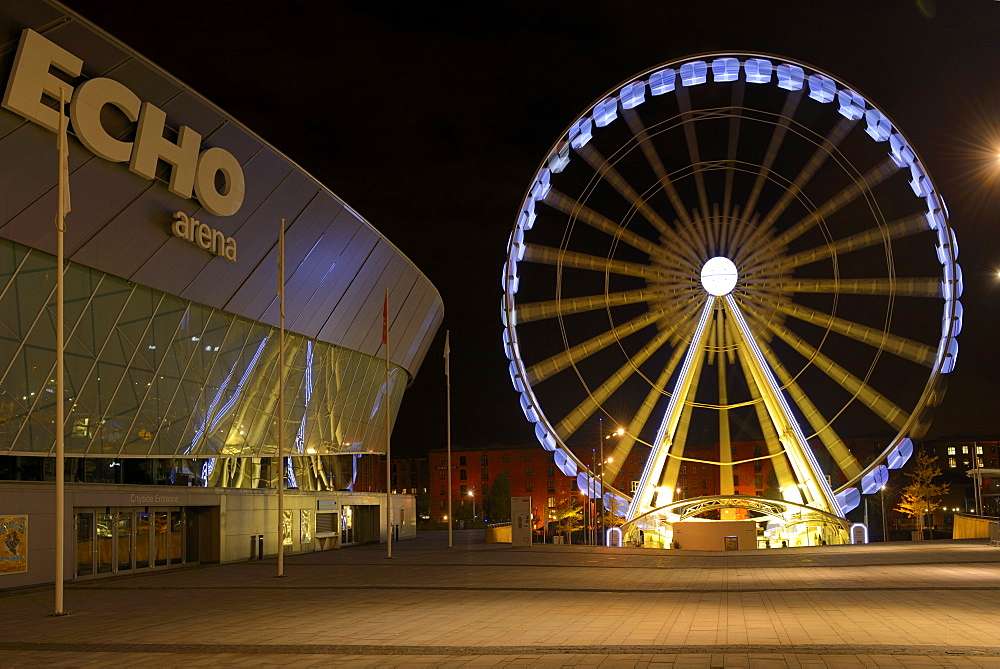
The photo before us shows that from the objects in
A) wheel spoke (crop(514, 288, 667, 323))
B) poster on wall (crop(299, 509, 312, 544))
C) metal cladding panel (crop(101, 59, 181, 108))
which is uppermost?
metal cladding panel (crop(101, 59, 181, 108))

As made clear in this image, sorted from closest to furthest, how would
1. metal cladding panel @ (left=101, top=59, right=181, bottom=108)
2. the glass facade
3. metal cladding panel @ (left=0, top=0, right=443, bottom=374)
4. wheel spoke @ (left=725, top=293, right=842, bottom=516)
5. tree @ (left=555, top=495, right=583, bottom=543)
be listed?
metal cladding panel @ (left=0, top=0, right=443, bottom=374) → the glass facade → metal cladding panel @ (left=101, top=59, right=181, bottom=108) → wheel spoke @ (left=725, top=293, right=842, bottom=516) → tree @ (left=555, top=495, right=583, bottom=543)

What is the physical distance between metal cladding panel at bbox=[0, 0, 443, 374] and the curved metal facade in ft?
0.16

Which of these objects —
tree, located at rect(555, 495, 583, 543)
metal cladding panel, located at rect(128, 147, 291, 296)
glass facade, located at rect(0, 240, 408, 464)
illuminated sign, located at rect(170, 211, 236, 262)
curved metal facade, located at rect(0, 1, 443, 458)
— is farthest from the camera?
tree, located at rect(555, 495, 583, 543)

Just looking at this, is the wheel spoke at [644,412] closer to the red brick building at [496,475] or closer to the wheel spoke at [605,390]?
the wheel spoke at [605,390]

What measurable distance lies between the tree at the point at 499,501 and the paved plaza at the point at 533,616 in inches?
3427

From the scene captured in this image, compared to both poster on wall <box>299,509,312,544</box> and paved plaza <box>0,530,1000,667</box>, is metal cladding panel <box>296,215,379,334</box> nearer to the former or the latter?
poster on wall <box>299,509,312,544</box>

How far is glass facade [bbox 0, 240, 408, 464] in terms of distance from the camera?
71.9 feet

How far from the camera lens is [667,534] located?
40781mm

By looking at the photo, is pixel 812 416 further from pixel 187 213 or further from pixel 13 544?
pixel 13 544

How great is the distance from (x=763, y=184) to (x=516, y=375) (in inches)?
418

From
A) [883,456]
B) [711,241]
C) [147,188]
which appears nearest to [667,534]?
[883,456]

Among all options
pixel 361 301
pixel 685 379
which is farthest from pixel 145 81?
pixel 685 379

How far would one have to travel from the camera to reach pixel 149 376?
2711 centimetres

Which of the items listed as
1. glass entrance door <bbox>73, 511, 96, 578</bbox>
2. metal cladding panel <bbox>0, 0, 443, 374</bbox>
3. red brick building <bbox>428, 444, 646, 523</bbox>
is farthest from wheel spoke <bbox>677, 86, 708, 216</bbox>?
red brick building <bbox>428, 444, 646, 523</bbox>
